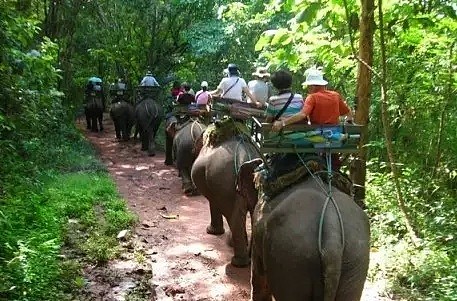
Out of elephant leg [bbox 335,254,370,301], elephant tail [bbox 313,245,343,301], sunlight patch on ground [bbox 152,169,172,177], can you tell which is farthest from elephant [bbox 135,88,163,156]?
elephant tail [bbox 313,245,343,301]

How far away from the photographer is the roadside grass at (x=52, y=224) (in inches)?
192

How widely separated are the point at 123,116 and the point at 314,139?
1332 centimetres

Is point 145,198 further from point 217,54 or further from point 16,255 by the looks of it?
point 217,54

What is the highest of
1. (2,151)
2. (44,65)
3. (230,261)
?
(44,65)

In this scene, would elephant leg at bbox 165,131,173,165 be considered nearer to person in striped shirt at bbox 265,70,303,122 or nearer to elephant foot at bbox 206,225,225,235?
elephant foot at bbox 206,225,225,235

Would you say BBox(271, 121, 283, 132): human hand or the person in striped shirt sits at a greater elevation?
the person in striped shirt

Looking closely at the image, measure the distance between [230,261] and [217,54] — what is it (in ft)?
45.1

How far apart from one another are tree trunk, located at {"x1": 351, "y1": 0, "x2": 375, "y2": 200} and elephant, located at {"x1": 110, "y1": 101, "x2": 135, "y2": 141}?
11.2 metres

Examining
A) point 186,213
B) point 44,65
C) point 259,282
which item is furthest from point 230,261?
point 44,65

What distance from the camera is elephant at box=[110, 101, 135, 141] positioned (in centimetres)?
1725

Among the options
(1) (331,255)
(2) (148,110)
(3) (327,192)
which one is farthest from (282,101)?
(2) (148,110)

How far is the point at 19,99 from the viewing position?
8.36 metres

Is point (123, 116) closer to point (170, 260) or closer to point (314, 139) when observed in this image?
point (170, 260)

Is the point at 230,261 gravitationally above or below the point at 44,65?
below
